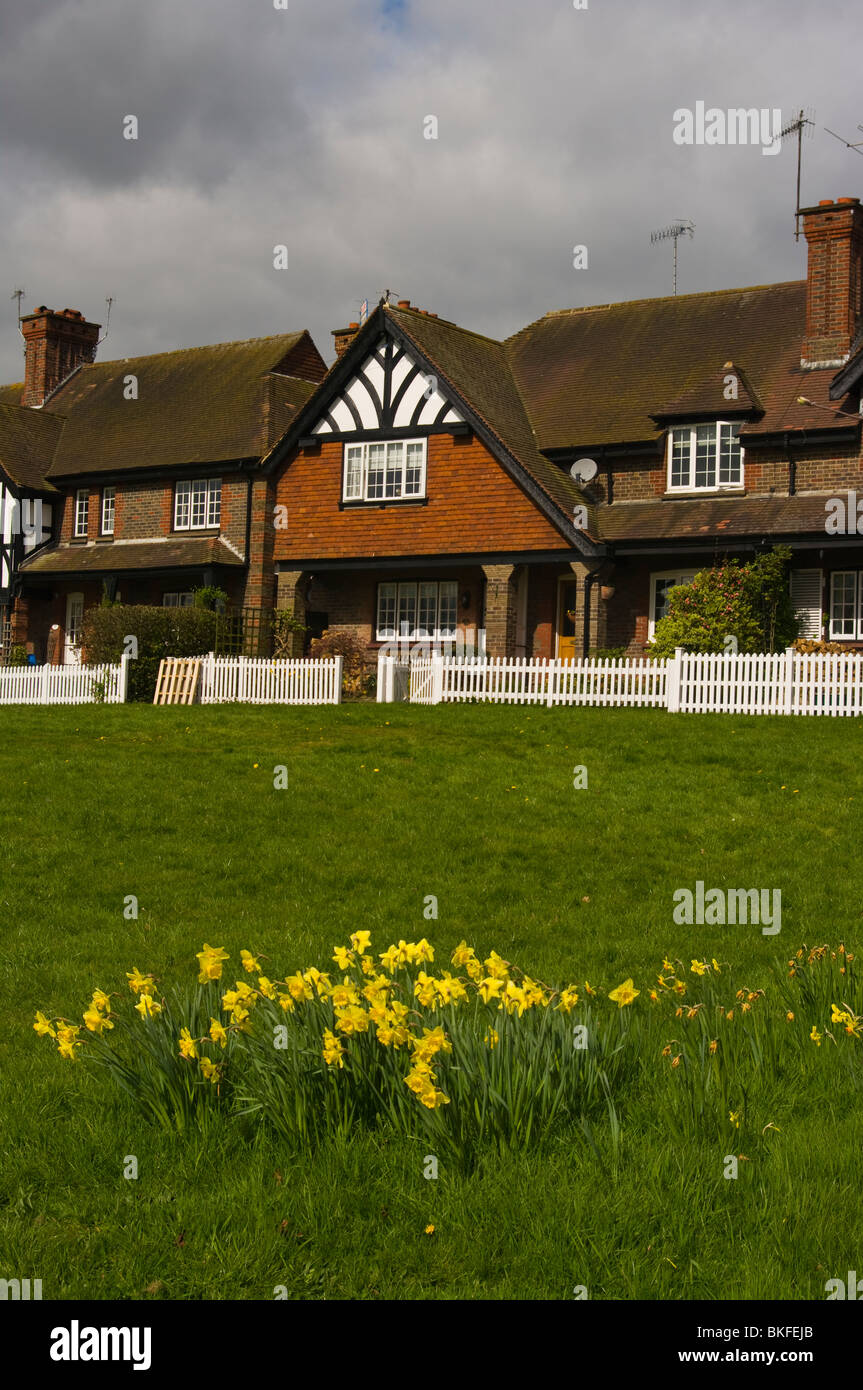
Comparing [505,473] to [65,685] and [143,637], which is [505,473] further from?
[65,685]

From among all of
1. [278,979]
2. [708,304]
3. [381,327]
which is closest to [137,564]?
[381,327]

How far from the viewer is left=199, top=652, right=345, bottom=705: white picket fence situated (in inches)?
887

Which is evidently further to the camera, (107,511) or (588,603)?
(107,511)

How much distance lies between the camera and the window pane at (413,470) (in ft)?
97.3

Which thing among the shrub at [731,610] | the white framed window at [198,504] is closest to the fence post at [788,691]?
the shrub at [731,610]

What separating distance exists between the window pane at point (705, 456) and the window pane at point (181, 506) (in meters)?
13.5

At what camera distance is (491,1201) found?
16.1ft

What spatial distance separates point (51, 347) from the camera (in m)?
40.9

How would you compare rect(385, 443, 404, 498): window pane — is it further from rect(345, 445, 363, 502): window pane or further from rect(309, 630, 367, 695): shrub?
rect(309, 630, 367, 695): shrub

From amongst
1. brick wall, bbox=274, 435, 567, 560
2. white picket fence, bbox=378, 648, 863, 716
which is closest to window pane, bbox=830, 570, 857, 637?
white picket fence, bbox=378, 648, 863, 716

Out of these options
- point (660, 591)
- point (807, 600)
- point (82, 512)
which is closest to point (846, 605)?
point (807, 600)

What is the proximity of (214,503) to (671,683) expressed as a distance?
16.6 meters

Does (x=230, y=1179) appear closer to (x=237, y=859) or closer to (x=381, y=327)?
(x=237, y=859)

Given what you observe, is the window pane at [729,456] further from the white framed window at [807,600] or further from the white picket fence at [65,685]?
the white picket fence at [65,685]
